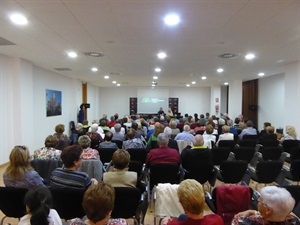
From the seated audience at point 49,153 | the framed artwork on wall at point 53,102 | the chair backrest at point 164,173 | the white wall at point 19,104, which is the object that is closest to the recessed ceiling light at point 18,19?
the seated audience at point 49,153

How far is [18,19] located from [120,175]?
10.3 feet

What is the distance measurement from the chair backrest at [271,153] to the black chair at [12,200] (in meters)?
4.45

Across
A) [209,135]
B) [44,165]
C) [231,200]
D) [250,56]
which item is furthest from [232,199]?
[250,56]

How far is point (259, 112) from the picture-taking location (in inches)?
574

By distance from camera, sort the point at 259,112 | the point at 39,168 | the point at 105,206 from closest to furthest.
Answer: the point at 105,206 < the point at 39,168 < the point at 259,112

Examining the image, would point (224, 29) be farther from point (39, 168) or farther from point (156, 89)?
point (156, 89)

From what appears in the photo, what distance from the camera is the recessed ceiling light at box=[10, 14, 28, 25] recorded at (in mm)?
3967

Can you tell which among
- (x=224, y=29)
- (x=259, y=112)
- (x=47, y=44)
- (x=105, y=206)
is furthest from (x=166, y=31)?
(x=259, y=112)

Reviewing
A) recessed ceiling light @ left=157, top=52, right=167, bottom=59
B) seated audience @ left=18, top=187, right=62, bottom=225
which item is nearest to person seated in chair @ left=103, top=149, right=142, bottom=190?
seated audience @ left=18, top=187, right=62, bottom=225

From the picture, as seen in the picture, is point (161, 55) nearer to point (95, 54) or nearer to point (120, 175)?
point (95, 54)

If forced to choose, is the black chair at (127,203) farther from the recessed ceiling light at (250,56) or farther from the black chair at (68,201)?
the recessed ceiling light at (250,56)

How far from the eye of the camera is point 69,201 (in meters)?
2.53

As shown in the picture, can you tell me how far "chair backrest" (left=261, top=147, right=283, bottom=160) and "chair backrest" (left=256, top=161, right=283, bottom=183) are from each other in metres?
1.07

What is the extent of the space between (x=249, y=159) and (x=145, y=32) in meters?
3.34
